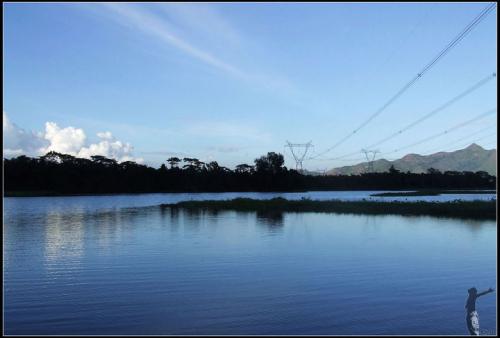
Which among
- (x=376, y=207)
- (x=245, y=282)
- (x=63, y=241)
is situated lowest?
(x=245, y=282)

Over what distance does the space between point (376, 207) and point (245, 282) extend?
50526mm

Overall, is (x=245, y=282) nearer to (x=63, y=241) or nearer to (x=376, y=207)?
(x=63, y=241)

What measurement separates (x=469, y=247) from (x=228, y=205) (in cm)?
5212

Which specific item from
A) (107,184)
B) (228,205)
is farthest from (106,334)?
(107,184)

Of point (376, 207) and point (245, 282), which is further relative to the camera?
point (376, 207)

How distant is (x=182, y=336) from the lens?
12.4 meters

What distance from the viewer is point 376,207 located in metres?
66.5

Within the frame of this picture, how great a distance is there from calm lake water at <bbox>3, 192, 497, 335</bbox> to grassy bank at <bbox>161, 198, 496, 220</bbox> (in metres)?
20.8

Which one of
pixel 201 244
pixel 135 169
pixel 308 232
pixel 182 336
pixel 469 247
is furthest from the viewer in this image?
pixel 135 169

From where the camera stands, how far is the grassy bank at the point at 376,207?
5684 centimetres

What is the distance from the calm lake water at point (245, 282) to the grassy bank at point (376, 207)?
20795 millimetres

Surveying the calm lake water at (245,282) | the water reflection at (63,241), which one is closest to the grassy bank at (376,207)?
the calm lake water at (245,282)

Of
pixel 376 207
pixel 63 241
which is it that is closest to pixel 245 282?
pixel 63 241

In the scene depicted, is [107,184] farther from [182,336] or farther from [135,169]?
[182,336]
